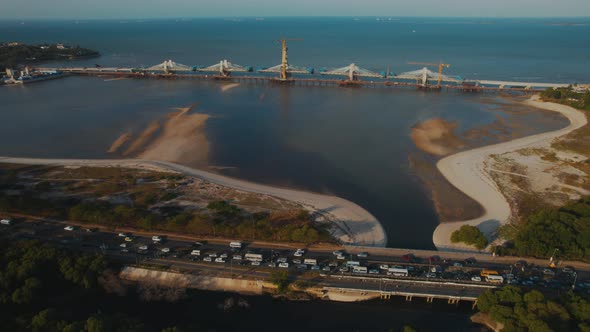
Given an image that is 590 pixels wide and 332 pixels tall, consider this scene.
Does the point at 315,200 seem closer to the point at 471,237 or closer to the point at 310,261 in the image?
the point at 310,261

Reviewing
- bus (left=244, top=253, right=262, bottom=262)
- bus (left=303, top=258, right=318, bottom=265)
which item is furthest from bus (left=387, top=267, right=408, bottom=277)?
bus (left=244, top=253, right=262, bottom=262)

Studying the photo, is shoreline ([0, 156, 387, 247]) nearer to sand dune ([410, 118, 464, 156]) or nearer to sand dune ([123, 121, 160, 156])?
sand dune ([123, 121, 160, 156])

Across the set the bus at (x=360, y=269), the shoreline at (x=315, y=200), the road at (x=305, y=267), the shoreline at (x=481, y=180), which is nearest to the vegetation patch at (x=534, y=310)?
the road at (x=305, y=267)

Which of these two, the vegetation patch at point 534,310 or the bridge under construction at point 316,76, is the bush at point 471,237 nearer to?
the vegetation patch at point 534,310

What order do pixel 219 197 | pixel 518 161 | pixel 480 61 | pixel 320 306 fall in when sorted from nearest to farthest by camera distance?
pixel 320 306 → pixel 219 197 → pixel 518 161 → pixel 480 61

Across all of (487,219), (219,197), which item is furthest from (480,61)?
(219,197)

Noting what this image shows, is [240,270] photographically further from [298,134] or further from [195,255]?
[298,134]

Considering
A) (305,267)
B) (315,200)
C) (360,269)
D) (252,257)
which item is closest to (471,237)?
(360,269)
